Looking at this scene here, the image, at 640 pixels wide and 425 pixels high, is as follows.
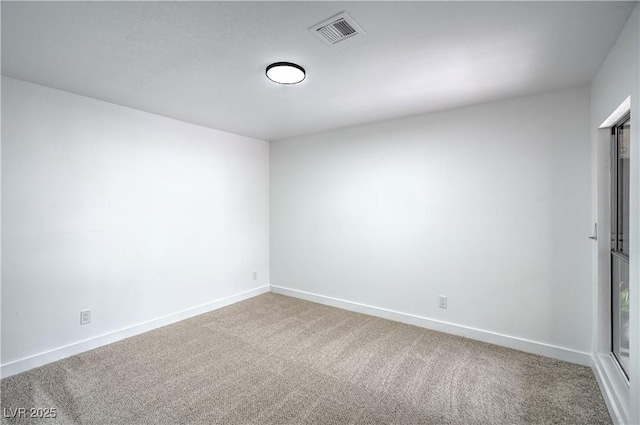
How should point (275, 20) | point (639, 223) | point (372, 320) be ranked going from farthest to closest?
point (372, 320) → point (275, 20) → point (639, 223)

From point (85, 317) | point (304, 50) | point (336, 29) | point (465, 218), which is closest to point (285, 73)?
point (304, 50)

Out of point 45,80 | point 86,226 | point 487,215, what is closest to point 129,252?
point 86,226

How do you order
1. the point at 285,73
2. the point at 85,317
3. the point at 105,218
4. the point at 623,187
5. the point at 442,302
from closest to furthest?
the point at 623,187
the point at 285,73
the point at 85,317
the point at 105,218
the point at 442,302

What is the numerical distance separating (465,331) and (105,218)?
13.0ft

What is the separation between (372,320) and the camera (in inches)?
145

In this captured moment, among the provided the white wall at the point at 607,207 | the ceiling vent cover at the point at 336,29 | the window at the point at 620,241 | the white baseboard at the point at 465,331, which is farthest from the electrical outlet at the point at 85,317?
the window at the point at 620,241

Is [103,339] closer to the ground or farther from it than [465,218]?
closer to the ground

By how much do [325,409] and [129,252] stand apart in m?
2.60

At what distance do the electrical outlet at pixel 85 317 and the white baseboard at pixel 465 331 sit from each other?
2563mm

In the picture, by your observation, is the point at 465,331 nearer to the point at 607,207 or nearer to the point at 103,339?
the point at 607,207

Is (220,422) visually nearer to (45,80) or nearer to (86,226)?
(86,226)

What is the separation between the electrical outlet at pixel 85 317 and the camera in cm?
288

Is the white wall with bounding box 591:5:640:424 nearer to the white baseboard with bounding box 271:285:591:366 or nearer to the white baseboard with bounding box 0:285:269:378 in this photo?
the white baseboard with bounding box 271:285:591:366

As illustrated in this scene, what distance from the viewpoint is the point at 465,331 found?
3.20 meters
